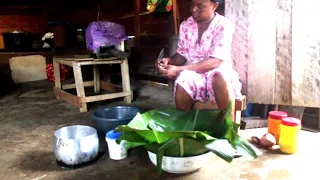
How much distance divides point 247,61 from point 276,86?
0.27 metres

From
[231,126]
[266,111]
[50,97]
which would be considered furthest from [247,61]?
[50,97]

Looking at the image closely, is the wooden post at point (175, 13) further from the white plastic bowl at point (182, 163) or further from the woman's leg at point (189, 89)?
the white plastic bowl at point (182, 163)

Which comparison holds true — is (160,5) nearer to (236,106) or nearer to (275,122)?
(236,106)

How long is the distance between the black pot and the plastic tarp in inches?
89.5

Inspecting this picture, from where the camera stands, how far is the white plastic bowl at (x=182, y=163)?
1342 millimetres

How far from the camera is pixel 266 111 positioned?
223 cm

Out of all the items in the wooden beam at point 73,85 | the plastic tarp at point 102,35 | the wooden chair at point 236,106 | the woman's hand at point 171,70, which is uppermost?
the plastic tarp at point 102,35

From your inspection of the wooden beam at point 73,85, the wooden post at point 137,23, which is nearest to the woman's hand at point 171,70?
the wooden beam at point 73,85

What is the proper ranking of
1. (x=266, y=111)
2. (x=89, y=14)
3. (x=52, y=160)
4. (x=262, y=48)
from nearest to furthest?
(x=52, y=160) < (x=262, y=48) < (x=266, y=111) < (x=89, y=14)

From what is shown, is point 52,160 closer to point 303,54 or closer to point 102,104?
point 102,104

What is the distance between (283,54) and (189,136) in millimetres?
1109

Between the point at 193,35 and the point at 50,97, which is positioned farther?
the point at 50,97

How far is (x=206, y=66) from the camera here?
65.2 inches

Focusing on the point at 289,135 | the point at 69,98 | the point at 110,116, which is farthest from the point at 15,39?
the point at 289,135
